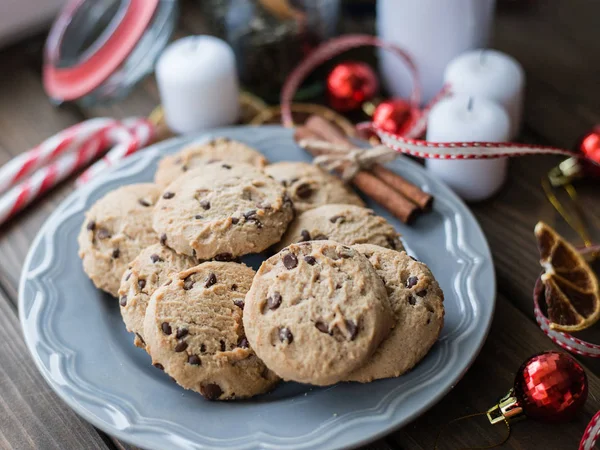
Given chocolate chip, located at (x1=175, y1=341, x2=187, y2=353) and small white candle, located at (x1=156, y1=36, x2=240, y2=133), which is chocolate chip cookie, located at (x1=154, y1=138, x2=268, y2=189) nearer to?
small white candle, located at (x1=156, y1=36, x2=240, y2=133)

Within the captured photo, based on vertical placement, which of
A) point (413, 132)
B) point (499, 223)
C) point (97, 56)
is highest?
point (97, 56)

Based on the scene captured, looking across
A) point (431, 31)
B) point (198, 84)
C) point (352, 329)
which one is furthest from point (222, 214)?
point (431, 31)

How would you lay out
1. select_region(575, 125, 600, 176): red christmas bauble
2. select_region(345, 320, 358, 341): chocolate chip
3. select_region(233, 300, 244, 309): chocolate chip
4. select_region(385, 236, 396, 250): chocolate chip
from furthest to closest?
select_region(575, 125, 600, 176): red christmas bauble, select_region(385, 236, 396, 250): chocolate chip, select_region(233, 300, 244, 309): chocolate chip, select_region(345, 320, 358, 341): chocolate chip

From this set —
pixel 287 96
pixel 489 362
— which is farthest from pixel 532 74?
pixel 489 362

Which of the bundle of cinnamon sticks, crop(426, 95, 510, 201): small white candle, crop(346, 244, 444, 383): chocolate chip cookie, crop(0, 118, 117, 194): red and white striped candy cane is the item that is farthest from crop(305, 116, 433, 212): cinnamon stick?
crop(0, 118, 117, 194): red and white striped candy cane

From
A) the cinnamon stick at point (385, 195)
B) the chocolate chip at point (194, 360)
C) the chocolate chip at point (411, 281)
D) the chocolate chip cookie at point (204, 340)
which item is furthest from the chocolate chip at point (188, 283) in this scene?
the cinnamon stick at point (385, 195)

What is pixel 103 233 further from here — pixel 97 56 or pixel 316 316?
pixel 97 56

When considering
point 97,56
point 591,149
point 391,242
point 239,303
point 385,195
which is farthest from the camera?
point 97,56
